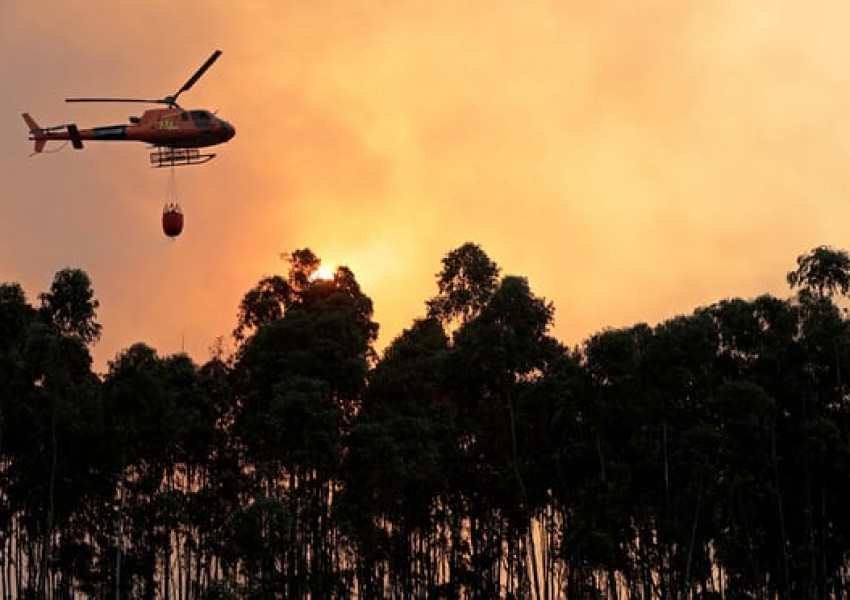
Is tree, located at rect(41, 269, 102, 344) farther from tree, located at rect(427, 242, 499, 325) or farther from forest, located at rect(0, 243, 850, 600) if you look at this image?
tree, located at rect(427, 242, 499, 325)

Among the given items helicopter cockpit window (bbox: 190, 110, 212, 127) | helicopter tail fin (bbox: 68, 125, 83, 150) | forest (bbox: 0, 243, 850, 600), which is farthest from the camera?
helicopter tail fin (bbox: 68, 125, 83, 150)

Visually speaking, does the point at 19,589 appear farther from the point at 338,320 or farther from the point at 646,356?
the point at 646,356

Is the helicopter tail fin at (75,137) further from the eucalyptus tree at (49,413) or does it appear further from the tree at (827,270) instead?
the tree at (827,270)

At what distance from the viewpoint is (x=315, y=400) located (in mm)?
48625

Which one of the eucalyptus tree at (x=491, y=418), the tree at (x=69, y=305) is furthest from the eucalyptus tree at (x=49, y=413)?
the eucalyptus tree at (x=491, y=418)

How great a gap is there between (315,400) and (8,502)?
1666 centimetres

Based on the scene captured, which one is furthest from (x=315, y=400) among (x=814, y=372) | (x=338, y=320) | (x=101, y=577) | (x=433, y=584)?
(x=814, y=372)

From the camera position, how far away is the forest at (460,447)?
4703 centimetres

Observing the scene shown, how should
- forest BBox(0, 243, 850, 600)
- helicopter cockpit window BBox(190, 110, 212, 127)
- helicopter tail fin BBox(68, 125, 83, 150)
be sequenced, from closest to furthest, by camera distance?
1. forest BBox(0, 243, 850, 600)
2. helicopter cockpit window BBox(190, 110, 212, 127)
3. helicopter tail fin BBox(68, 125, 83, 150)

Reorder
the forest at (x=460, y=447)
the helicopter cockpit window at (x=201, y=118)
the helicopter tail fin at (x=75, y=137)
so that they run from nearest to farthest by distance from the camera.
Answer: the forest at (x=460, y=447)
the helicopter cockpit window at (x=201, y=118)
the helicopter tail fin at (x=75, y=137)

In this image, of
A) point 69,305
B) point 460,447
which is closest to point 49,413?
point 69,305

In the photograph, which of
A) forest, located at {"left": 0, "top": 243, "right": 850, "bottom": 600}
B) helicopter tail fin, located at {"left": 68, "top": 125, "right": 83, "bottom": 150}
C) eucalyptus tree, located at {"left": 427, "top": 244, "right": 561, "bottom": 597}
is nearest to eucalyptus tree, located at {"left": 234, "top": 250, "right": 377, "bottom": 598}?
forest, located at {"left": 0, "top": 243, "right": 850, "bottom": 600}

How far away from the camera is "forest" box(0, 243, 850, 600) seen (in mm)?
47031

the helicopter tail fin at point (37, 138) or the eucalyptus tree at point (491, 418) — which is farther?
the helicopter tail fin at point (37, 138)
